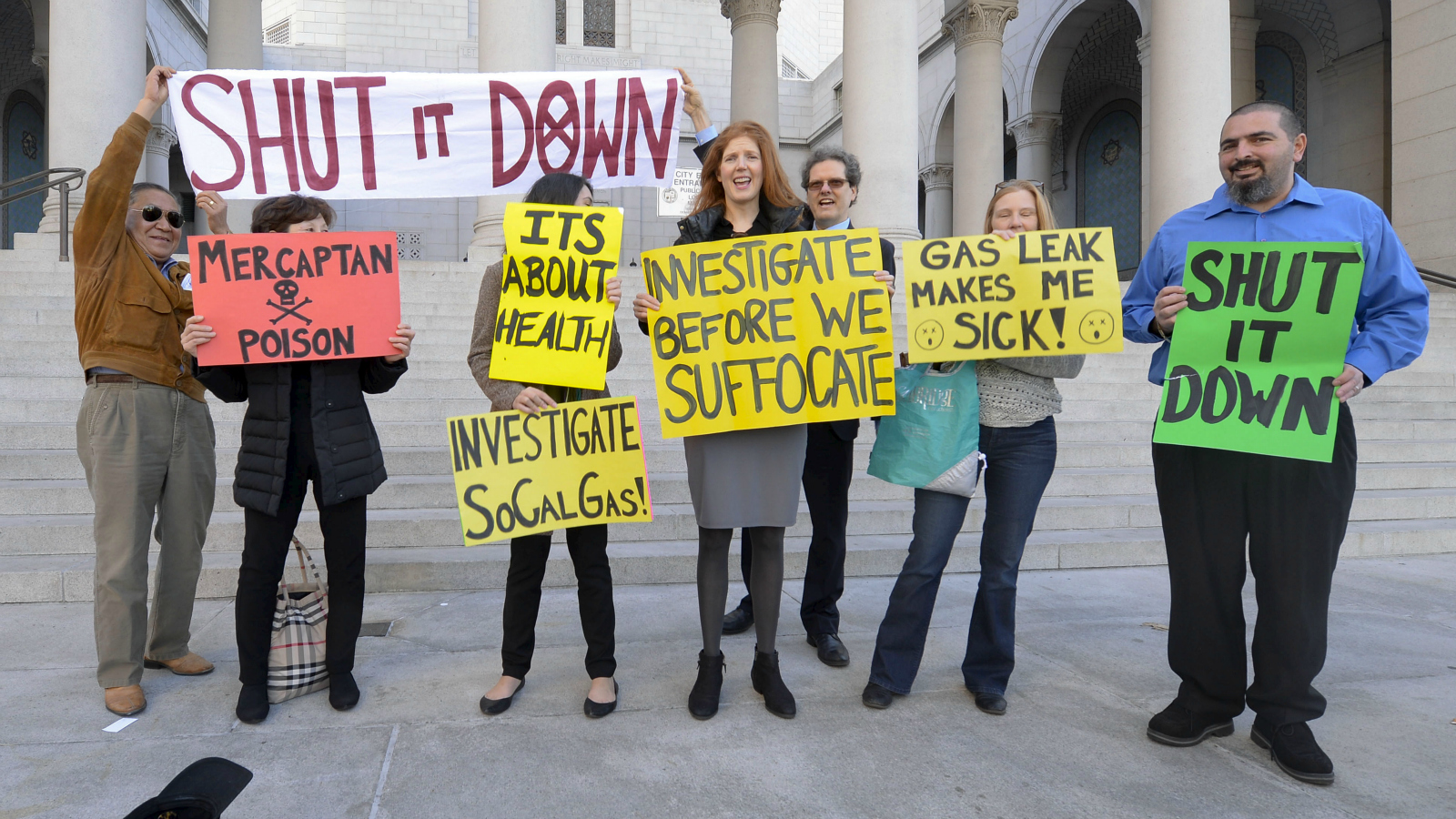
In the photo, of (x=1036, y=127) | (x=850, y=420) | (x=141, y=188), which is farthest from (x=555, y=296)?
(x=1036, y=127)

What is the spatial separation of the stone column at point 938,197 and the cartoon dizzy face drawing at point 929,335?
2195 cm

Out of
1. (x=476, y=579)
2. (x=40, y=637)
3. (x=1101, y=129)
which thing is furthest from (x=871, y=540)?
(x=1101, y=129)

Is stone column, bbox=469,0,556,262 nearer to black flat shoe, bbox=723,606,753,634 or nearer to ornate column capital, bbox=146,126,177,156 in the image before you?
black flat shoe, bbox=723,606,753,634

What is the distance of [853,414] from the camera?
339 centimetres

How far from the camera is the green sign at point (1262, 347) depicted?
2.80 meters

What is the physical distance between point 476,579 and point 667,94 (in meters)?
3.02

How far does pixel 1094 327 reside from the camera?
130 inches

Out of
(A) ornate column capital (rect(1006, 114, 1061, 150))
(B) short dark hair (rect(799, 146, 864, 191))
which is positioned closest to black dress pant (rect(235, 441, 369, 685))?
(B) short dark hair (rect(799, 146, 864, 191))

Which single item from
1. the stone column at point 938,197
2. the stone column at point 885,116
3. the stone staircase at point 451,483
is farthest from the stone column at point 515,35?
the stone column at point 938,197

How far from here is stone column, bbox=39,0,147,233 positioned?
9.95 m

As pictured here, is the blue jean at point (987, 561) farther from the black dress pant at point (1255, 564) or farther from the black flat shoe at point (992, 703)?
the black dress pant at point (1255, 564)

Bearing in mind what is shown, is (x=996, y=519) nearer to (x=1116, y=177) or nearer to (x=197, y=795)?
(x=197, y=795)

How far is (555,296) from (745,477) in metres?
1.01

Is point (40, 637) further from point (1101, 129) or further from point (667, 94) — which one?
point (1101, 129)
